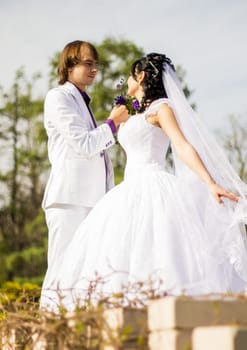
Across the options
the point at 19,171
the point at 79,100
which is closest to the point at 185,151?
the point at 79,100

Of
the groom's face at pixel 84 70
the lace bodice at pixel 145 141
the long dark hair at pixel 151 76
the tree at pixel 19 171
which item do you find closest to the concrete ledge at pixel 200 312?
the lace bodice at pixel 145 141

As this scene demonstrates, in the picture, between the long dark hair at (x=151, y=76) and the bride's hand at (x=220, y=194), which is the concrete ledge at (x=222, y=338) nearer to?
the bride's hand at (x=220, y=194)

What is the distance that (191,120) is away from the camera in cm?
500

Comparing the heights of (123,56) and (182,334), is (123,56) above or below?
above

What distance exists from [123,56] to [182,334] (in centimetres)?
1777

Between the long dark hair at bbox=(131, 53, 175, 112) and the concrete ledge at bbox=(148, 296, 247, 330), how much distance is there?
2.65 metres

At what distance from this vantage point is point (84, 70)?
19.3 ft

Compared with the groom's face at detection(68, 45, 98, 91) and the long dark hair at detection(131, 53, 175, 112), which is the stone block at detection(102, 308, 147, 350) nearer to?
the long dark hair at detection(131, 53, 175, 112)

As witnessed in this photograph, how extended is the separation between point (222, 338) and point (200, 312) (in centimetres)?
27

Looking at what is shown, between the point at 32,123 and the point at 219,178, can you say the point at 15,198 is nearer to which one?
the point at 32,123

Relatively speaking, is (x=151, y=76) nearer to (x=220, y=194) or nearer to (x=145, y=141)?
(x=145, y=141)

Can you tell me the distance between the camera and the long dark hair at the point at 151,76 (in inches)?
208

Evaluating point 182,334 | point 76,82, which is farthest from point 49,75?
point 182,334

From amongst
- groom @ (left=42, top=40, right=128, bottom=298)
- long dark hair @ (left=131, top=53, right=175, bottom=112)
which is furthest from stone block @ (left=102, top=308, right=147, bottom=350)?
groom @ (left=42, top=40, right=128, bottom=298)
